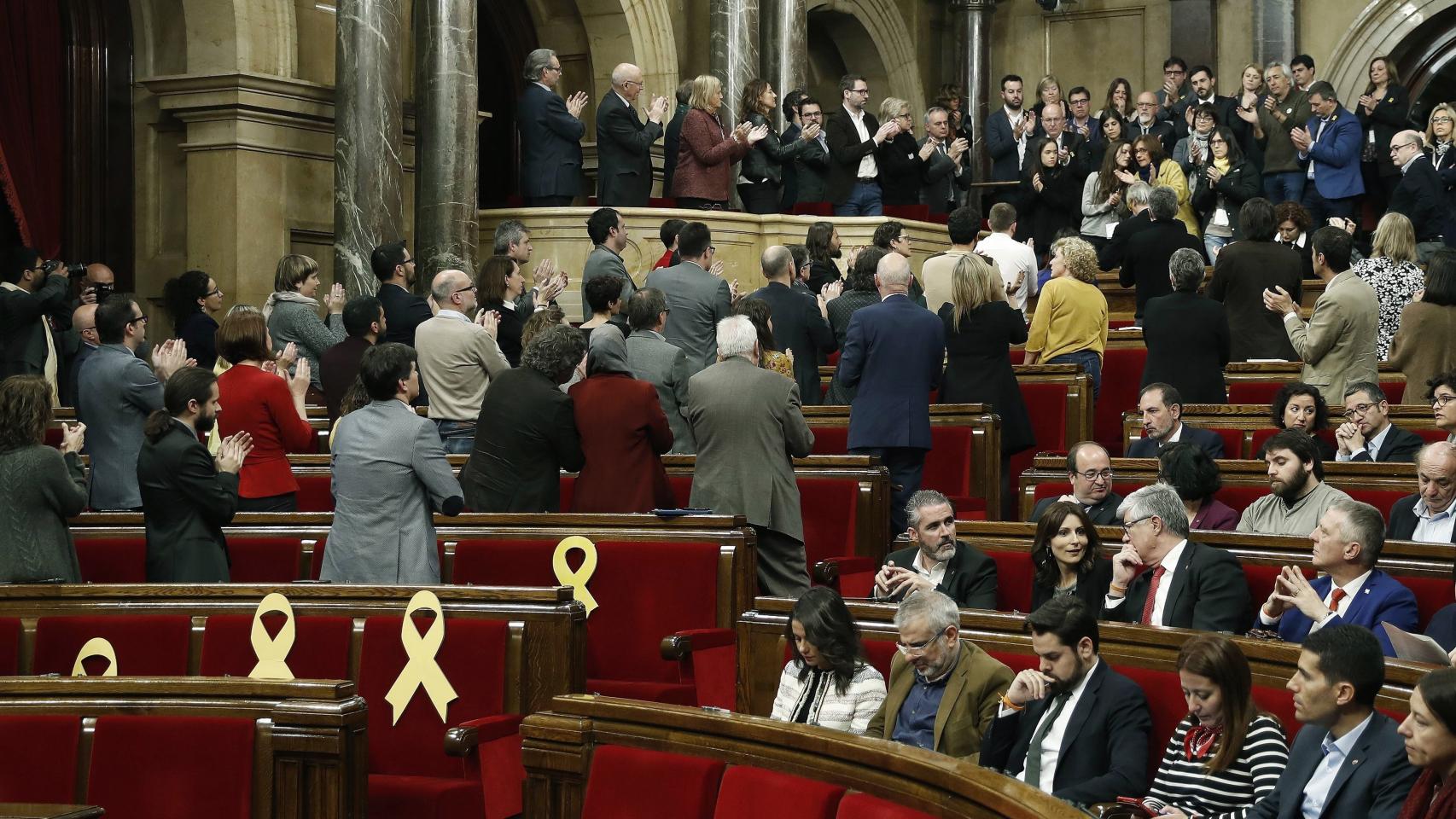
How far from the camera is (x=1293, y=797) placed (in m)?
3.70

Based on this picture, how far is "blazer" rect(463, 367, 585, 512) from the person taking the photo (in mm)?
6309

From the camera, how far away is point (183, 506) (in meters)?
5.69

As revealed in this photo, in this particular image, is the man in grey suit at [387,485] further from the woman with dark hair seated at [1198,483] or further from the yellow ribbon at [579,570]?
the woman with dark hair seated at [1198,483]

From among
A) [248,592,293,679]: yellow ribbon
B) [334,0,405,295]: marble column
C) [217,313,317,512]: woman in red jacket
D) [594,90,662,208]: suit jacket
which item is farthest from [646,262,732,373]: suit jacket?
[248,592,293,679]: yellow ribbon

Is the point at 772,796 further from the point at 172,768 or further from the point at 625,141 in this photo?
the point at 625,141

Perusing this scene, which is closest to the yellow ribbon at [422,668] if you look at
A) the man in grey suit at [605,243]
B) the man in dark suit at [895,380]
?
the man in dark suit at [895,380]

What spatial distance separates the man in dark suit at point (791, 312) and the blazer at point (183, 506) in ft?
10.3

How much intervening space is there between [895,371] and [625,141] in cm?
400

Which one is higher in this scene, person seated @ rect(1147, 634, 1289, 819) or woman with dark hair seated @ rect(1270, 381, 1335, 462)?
woman with dark hair seated @ rect(1270, 381, 1335, 462)

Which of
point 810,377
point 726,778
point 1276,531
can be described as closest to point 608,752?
point 726,778

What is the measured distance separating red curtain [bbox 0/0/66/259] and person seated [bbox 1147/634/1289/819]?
8903mm

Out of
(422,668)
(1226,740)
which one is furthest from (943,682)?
(422,668)

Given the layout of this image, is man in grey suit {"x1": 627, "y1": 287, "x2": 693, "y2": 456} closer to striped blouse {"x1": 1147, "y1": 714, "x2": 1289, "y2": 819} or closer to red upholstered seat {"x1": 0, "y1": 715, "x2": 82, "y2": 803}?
red upholstered seat {"x1": 0, "y1": 715, "x2": 82, "y2": 803}

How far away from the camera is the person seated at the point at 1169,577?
517 centimetres
